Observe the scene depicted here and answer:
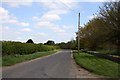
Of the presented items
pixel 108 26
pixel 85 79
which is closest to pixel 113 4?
pixel 108 26

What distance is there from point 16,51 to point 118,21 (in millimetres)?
18689

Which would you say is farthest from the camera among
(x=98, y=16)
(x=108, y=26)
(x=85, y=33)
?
(x=85, y=33)

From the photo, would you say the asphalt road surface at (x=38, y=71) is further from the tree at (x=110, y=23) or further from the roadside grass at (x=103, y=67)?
the tree at (x=110, y=23)

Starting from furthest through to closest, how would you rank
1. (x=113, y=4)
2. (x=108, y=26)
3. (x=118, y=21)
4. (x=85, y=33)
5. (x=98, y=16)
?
1. (x=85, y=33)
2. (x=98, y=16)
3. (x=113, y=4)
4. (x=108, y=26)
5. (x=118, y=21)

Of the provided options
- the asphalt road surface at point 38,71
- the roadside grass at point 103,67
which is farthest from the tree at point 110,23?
the asphalt road surface at point 38,71

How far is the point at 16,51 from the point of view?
48.9m

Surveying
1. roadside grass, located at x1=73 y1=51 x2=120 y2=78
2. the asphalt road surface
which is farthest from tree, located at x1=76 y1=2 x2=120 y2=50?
the asphalt road surface

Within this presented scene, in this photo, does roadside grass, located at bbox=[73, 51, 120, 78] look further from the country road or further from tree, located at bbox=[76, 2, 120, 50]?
tree, located at bbox=[76, 2, 120, 50]

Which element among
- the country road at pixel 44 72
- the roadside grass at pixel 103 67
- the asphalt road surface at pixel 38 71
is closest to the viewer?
the asphalt road surface at pixel 38 71

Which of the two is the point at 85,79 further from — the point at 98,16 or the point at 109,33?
the point at 98,16

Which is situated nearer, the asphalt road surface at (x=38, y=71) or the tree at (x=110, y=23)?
the asphalt road surface at (x=38, y=71)

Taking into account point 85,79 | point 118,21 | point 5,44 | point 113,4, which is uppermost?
point 113,4

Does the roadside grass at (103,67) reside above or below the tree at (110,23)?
below

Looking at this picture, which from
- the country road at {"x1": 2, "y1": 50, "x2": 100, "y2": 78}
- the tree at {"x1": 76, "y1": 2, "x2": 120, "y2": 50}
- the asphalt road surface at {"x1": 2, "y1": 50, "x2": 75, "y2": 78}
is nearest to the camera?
the asphalt road surface at {"x1": 2, "y1": 50, "x2": 75, "y2": 78}
